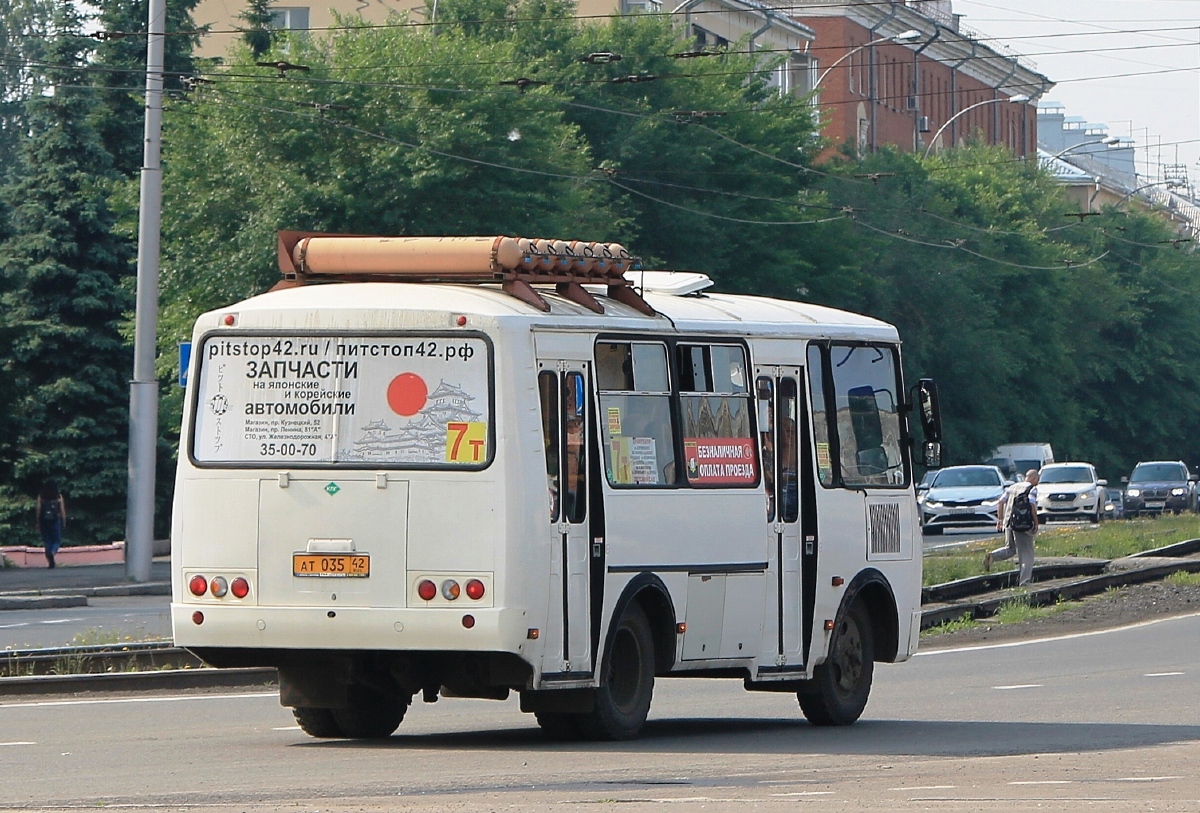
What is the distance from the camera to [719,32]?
7688 centimetres

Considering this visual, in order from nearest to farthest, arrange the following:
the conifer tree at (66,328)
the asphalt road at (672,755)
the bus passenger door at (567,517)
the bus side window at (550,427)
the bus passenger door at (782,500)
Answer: the asphalt road at (672,755) → the bus passenger door at (567,517) → the bus side window at (550,427) → the bus passenger door at (782,500) → the conifer tree at (66,328)

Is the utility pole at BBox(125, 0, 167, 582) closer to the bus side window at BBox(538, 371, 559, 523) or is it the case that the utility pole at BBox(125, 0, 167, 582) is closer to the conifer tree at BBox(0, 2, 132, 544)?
the conifer tree at BBox(0, 2, 132, 544)

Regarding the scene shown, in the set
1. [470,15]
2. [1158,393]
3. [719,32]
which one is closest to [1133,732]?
[470,15]

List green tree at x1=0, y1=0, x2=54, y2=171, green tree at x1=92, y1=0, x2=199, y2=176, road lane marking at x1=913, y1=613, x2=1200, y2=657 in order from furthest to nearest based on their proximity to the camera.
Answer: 1. green tree at x1=0, y1=0, x2=54, y2=171
2. green tree at x1=92, y1=0, x2=199, y2=176
3. road lane marking at x1=913, y1=613, x2=1200, y2=657

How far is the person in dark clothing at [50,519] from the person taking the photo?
40.0 meters

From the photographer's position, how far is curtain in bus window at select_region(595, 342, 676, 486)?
1330cm

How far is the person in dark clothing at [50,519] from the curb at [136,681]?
2230cm

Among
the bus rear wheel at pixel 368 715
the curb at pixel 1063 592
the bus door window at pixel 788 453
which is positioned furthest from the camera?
the curb at pixel 1063 592

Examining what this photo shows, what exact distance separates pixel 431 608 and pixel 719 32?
66144 millimetres

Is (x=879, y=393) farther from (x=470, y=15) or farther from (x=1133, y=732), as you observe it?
(x=470, y=15)

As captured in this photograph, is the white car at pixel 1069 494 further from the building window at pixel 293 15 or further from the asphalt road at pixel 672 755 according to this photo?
the asphalt road at pixel 672 755

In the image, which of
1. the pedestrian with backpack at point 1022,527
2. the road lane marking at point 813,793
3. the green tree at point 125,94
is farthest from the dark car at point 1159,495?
the road lane marking at point 813,793

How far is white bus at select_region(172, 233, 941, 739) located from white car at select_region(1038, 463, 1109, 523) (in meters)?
41.2

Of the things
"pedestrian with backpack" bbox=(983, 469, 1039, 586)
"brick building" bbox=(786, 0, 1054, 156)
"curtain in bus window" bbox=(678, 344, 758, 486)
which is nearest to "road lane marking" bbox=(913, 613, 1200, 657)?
"pedestrian with backpack" bbox=(983, 469, 1039, 586)
